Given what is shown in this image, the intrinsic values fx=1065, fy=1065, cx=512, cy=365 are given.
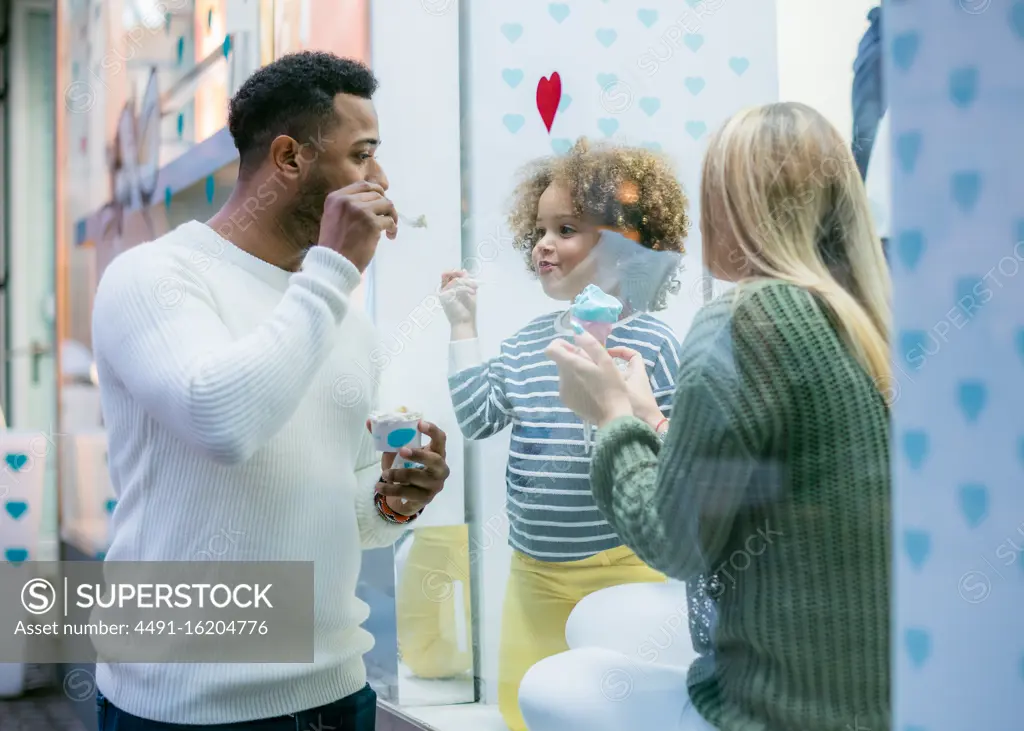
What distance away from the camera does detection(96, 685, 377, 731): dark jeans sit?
1.45 m

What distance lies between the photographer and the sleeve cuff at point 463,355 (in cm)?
198

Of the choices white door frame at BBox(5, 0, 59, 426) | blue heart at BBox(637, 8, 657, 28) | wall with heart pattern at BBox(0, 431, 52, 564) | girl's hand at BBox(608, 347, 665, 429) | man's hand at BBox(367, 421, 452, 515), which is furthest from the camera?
white door frame at BBox(5, 0, 59, 426)

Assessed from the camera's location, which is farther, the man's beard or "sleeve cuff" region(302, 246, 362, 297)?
the man's beard

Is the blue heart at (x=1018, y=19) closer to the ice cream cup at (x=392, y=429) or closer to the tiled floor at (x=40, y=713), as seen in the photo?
the ice cream cup at (x=392, y=429)

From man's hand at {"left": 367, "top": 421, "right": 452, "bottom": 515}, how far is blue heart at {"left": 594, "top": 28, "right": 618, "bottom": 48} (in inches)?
28.6

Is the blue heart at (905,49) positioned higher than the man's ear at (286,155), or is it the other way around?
the blue heart at (905,49)

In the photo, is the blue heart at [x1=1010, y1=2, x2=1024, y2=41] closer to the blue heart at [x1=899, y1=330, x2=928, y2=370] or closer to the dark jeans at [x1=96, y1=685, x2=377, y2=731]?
the blue heart at [x1=899, y1=330, x2=928, y2=370]

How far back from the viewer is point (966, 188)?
4.08 feet

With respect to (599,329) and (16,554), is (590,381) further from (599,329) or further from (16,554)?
(16,554)

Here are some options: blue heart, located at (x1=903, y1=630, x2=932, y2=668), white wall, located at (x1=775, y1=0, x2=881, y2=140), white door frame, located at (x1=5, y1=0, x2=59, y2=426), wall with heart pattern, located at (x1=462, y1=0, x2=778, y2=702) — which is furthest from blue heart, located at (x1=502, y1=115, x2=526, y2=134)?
white door frame, located at (x1=5, y1=0, x2=59, y2=426)

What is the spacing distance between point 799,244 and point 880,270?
0.10 metres

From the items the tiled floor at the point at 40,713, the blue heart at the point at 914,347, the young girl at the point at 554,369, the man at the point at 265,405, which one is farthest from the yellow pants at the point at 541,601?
the tiled floor at the point at 40,713

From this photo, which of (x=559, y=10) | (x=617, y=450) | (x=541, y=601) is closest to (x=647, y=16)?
(x=559, y=10)

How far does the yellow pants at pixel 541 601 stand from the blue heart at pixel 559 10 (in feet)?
3.04
